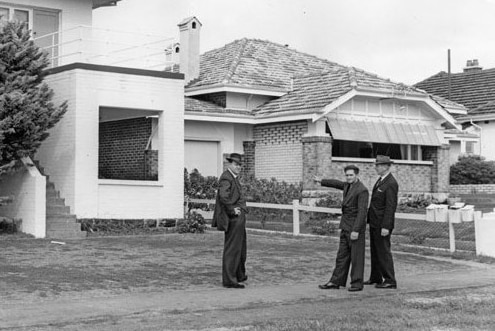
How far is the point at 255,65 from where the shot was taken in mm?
31469

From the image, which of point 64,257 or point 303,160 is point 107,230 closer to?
point 64,257

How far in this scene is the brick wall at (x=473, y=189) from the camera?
Answer: 34656 millimetres

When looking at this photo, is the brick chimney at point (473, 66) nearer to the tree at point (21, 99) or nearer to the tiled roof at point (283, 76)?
the tiled roof at point (283, 76)

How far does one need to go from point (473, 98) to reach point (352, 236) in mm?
31794

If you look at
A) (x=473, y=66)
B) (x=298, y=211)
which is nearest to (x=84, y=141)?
(x=298, y=211)

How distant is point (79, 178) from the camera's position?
20766 millimetres

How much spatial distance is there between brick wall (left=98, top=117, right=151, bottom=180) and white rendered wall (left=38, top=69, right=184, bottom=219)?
169 inches

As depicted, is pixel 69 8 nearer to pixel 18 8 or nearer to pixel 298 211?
pixel 18 8

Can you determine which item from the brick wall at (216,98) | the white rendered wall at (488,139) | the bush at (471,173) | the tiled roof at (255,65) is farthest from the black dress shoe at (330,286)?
the white rendered wall at (488,139)

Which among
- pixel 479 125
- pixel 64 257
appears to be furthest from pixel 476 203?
pixel 64 257

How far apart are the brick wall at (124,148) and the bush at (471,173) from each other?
Answer: 14.5m

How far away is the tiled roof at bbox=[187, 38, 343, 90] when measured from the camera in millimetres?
30047

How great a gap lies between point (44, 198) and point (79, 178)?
4.39 ft

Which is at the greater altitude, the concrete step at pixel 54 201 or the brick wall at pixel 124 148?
the brick wall at pixel 124 148
